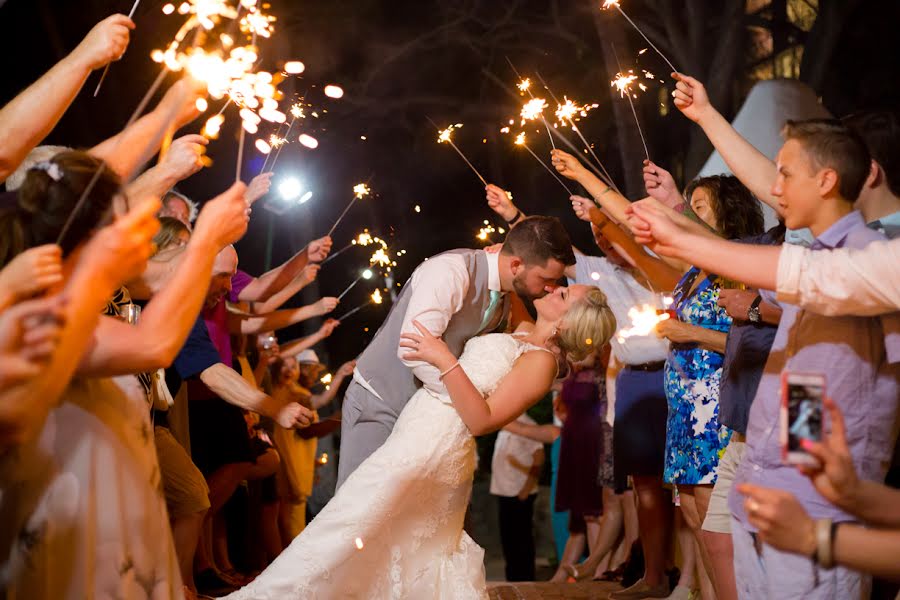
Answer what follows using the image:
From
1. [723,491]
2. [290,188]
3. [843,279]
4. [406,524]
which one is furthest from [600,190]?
[290,188]

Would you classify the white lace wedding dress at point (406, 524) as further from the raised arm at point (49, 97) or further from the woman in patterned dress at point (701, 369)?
the raised arm at point (49, 97)

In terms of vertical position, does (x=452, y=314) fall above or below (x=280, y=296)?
below

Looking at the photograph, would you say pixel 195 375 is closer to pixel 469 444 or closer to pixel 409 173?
pixel 469 444

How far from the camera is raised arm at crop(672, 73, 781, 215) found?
299 centimetres

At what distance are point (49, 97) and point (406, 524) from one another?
1981mm

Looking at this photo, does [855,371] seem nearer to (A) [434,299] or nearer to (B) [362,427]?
(A) [434,299]

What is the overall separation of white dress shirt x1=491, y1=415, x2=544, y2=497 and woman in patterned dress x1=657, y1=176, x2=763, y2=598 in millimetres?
2655

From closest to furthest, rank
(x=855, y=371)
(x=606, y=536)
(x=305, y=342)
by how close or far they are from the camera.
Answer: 1. (x=855, y=371)
2. (x=606, y=536)
3. (x=305, y=342)

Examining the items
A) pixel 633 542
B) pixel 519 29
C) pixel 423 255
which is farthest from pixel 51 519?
pixel 423 255

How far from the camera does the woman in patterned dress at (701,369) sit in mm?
3711

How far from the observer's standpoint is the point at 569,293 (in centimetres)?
379

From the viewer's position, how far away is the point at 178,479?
3645 mm

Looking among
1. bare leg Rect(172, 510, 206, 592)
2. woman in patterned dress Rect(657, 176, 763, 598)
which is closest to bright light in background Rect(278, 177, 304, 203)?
bare leg Rect(172, 510, 206, 592)

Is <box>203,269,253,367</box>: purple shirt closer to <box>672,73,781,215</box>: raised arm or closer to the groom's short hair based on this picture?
the groom's short hair
